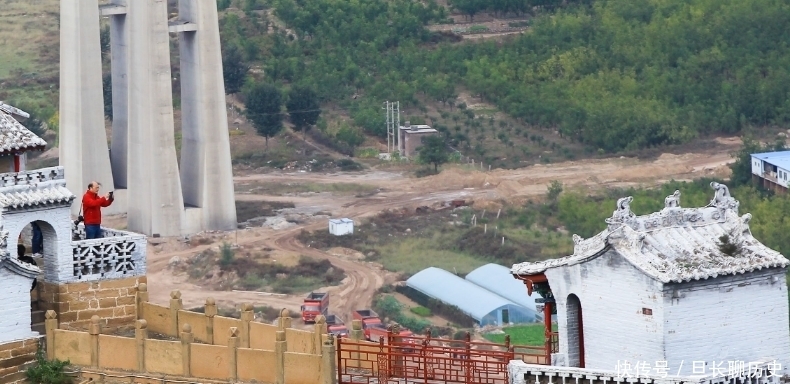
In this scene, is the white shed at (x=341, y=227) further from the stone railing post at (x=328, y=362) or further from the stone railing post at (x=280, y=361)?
the stone railing post at (x=328, y=362)

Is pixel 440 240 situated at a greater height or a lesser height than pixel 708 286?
lesser

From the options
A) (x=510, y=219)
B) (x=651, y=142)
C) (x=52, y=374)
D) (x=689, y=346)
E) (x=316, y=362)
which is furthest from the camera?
(x=651, y=142)

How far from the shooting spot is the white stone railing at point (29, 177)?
3709cm

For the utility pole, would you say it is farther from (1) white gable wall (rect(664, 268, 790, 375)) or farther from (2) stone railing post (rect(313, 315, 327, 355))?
(1) white gable wall (rect(664, 268, 790, 375))

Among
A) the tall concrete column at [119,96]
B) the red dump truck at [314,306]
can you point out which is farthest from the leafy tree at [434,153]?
the red dump truck at [314,306]

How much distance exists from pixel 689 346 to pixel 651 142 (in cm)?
7088

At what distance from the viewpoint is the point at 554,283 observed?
1259 inches

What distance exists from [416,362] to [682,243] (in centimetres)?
541

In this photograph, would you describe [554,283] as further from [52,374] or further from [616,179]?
[616,179]

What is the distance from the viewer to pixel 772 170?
288 ft

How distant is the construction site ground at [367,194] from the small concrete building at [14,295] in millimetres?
41916

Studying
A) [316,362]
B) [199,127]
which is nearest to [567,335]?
[316,362]

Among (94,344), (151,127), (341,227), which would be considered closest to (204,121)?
(151,127)

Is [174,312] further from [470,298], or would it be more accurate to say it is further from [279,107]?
[279,107]
